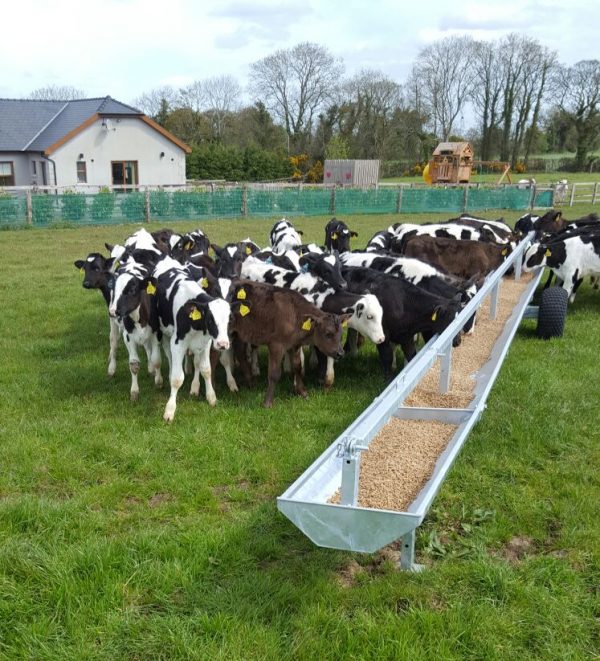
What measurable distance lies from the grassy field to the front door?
1364 inches

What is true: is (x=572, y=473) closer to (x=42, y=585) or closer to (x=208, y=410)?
(x=208, y=410)

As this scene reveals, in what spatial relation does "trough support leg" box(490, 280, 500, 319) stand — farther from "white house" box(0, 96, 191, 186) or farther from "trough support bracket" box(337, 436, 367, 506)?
"white house" box(0, 96, 191, 186)

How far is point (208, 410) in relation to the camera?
22.0ft

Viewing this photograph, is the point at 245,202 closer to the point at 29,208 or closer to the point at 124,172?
the point at 29,208

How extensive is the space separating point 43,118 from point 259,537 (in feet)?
134

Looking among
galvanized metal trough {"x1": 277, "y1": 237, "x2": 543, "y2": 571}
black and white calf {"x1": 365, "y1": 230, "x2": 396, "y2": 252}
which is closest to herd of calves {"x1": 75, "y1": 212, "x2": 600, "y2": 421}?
black and white calf {"x1": 365, "y1": 230, "x2": 396, "y2": 252}

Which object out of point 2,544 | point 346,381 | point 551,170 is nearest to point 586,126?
point 551,170

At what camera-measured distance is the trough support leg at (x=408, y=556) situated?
13.1 ft

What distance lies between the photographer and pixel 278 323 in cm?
691

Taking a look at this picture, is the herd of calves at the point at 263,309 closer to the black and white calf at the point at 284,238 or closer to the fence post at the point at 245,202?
the black and white calf at the point at 284,238

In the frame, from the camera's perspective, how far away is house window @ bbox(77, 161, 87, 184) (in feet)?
125

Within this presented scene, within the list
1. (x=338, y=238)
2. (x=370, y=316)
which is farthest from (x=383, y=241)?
(x=370, y=316)

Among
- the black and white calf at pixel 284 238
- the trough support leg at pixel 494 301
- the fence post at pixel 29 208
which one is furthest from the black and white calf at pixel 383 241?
the fence post at pixel 29 208

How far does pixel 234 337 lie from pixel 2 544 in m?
3.62
